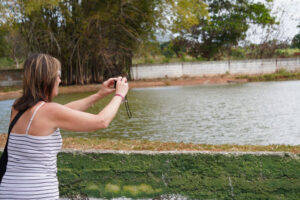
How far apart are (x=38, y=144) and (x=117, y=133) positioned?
5.94m

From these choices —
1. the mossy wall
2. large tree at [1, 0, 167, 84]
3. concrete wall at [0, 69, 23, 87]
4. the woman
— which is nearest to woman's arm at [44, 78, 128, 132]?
the woman

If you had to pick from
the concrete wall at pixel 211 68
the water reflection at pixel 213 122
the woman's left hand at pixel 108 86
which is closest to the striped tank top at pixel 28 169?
the woman's left hand at pixel 108 86

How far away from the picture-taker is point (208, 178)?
3.42m

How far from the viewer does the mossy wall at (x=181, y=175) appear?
3.31 meters

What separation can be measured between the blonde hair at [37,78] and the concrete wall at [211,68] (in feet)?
83.6

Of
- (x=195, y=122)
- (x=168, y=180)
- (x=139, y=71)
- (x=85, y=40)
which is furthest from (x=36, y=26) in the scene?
(x=168, y=180)

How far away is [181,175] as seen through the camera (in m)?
3.47

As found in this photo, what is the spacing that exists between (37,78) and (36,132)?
0.27 meters

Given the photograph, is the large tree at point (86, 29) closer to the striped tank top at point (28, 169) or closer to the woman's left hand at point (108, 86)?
the woman's left hand at point (108, 86)

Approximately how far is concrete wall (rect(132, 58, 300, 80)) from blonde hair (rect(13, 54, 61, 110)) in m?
25.5

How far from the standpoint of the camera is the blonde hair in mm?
1896

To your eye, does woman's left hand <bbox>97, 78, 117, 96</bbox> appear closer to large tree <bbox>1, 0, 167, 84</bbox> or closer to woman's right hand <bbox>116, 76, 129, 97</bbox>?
woman's right hand <bbox>116, 76, 129, 97</bbox>

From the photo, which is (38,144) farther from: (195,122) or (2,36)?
(2,36)

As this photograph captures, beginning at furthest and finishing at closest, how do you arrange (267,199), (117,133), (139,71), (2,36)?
(2,36) < (139,71) < (117,133) < (267,199)
